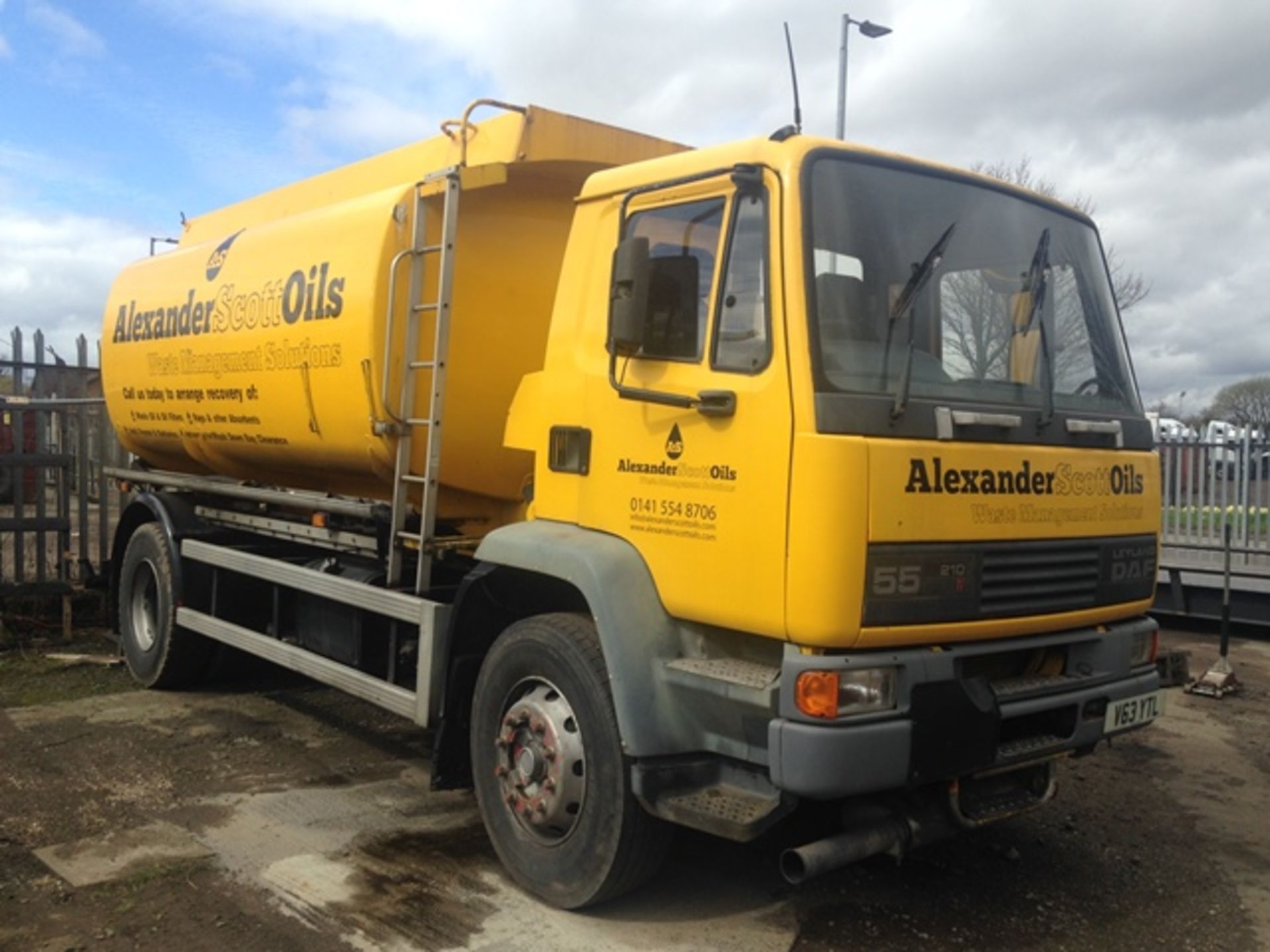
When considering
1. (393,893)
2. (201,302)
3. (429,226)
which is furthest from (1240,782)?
(201,302)

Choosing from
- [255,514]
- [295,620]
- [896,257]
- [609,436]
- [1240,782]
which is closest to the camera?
[896,257]

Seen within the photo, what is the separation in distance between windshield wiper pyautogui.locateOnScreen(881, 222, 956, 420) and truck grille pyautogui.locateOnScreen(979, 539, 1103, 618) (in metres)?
0.61

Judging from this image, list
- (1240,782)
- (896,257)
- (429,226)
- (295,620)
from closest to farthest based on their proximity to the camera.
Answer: (896,257) → (429,226) → (1240,782) → (295,620)

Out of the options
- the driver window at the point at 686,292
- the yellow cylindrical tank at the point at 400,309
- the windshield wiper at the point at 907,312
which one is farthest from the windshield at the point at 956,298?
the yellow cylindrical tank at the point at 400,309

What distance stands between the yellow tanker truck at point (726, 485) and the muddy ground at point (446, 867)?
362 mm

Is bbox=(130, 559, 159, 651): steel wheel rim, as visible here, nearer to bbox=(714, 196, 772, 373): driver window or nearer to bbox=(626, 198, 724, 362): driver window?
bbox=(626, 198, 724, 362): driver window

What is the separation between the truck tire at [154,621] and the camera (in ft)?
24.3

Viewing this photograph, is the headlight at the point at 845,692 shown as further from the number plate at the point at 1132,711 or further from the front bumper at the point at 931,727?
the number plate at the point at 1132,711

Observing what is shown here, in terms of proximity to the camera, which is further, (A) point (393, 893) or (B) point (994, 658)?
(A) point (393, 893)

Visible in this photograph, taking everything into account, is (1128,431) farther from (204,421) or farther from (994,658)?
(204,421)

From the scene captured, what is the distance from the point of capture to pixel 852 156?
3875 mm

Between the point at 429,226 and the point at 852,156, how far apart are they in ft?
7.13

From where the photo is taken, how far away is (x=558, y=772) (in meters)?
4.21

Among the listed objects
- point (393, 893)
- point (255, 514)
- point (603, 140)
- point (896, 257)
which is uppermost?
point (603, 140)
